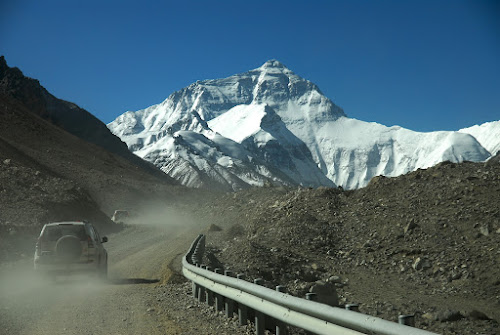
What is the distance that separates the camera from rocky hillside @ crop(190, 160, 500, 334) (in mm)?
18547

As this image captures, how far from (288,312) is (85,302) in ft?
26.8

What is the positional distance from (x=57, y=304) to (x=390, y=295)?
34.0 feet

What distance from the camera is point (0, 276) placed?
69.1 ft

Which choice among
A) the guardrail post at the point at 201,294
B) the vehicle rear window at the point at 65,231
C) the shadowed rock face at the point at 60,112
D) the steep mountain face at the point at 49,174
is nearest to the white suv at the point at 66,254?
the vehicle rear window at the point at 65,231

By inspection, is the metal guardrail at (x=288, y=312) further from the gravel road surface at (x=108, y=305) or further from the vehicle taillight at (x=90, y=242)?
the vehicle taillight at (x=90, y=242)

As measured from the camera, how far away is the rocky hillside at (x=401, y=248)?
1855cm

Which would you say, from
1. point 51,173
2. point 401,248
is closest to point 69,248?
point 401,248

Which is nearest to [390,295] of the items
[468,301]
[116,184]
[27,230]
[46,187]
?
[468,301]

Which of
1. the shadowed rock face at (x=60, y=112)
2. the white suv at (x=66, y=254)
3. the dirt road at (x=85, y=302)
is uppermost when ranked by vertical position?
the shadowed rock face at (x=60, y=112)

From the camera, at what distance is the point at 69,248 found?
1753cm

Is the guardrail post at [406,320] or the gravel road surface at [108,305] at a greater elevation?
the guardrail post at [406,320]

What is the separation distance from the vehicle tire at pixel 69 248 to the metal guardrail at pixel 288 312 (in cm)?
550

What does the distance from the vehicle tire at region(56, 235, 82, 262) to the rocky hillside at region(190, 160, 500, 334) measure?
5484 mm

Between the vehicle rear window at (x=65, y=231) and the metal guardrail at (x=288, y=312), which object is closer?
the metal guardrail at (x=288, y=312)
